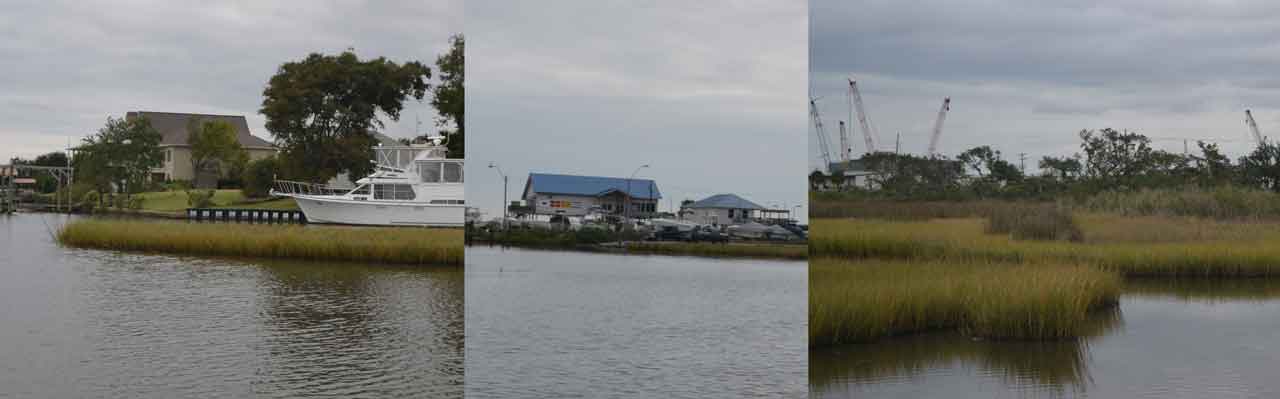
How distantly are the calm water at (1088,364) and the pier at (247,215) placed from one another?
2900 centimetres

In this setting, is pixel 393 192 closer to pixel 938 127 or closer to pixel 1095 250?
pixel 938 127

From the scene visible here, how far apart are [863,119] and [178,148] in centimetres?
3959

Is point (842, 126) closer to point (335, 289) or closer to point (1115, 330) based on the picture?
point (1115, 330)

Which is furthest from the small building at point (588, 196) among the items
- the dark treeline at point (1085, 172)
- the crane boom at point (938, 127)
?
the crane boom at point (938, 127)

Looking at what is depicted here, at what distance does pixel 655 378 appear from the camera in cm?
591

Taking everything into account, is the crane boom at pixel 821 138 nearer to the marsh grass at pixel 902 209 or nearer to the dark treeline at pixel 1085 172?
the marsh grass at pixel 902 209

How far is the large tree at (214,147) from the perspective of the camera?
41.2 m

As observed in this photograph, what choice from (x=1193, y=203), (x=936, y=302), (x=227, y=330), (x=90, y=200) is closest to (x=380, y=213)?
(x=227, y=330)

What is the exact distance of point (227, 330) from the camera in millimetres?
13492

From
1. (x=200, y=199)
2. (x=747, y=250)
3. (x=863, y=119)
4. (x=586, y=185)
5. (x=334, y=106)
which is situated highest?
(x=334, y=106)

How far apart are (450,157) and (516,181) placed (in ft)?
73.4

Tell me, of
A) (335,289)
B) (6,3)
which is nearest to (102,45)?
(6,3)

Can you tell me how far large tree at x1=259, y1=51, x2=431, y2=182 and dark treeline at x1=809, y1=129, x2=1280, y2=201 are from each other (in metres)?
17.4

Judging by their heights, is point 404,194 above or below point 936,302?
above
